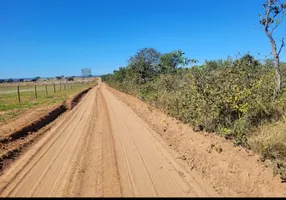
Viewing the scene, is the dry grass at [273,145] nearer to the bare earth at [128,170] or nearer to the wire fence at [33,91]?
the bare earth at [128,170]

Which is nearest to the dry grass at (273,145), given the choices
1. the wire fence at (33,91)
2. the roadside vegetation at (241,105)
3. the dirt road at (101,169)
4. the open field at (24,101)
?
the roadside vegetation at (241,105)

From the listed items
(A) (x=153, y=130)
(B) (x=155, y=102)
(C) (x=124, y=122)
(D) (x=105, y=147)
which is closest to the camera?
(D) (x=105, y=147)

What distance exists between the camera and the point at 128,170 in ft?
18.4

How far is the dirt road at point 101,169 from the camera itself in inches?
181

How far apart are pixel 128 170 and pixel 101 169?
0.64 metres

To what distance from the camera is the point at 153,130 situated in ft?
32.0

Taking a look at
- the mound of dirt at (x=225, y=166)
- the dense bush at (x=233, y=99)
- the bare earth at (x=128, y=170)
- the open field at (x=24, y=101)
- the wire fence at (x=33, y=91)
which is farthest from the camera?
the wire fence at (x=33, y=91)

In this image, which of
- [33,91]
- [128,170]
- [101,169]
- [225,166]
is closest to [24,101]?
[101,169]

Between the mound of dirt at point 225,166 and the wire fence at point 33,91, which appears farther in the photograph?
the wire fence at point 33,91

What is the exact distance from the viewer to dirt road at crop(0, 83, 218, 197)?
4.61m

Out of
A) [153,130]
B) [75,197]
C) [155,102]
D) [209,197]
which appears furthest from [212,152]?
[155,102]


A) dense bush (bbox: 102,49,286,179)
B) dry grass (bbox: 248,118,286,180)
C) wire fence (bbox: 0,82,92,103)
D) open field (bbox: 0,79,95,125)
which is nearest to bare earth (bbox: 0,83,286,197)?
dry grass (bbox: 248,118,286,180)

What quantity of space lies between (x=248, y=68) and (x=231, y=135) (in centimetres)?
259

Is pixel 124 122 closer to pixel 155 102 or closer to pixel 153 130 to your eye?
pixel 153 130
